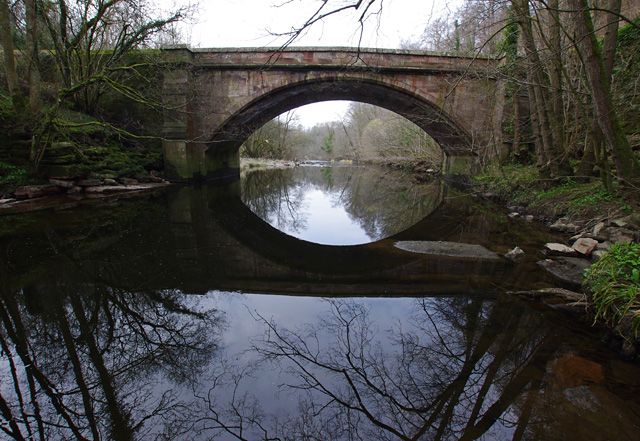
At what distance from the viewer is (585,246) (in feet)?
15.1

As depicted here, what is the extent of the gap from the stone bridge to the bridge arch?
0.05 metres

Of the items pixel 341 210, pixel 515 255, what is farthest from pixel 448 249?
pixel 341 210

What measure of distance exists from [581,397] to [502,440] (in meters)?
0.71

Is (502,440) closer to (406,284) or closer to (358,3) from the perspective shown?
(406,284)

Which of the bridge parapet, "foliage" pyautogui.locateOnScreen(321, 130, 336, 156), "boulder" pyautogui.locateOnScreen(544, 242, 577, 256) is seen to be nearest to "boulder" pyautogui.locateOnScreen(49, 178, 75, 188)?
the bridge parapet

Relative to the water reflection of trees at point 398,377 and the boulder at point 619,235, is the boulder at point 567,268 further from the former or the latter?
the water reflection of trees at point 398,377

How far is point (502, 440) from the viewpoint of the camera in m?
1.89

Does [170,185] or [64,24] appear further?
[170,185]

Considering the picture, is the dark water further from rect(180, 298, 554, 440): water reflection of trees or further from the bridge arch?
the bridge arch

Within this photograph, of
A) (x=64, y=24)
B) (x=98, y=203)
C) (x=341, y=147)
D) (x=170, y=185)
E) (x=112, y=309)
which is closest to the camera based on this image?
(x=112, y=309)

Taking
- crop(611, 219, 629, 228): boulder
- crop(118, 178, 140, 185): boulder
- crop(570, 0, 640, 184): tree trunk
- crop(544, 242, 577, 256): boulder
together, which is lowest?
crop(544, 242, 577, 256): boulder

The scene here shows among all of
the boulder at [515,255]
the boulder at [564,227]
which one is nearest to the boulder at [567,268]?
the boulder at [515,255]

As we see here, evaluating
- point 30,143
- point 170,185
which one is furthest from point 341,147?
point 30,143

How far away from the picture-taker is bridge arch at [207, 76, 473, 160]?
41.7 feet
